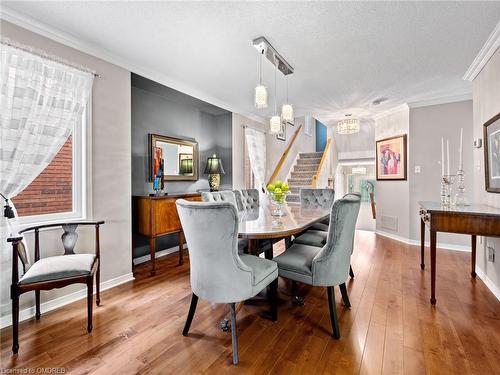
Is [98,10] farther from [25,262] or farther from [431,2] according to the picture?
[431,2]

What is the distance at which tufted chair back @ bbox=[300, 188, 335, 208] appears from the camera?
3.49 metres

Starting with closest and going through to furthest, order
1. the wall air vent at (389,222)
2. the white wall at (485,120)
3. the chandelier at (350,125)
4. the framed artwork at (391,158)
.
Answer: the white wall at (485,120)
the framed artwork at (391,158)
the wall air vent at (389,222)
the chandelier at (350,125)

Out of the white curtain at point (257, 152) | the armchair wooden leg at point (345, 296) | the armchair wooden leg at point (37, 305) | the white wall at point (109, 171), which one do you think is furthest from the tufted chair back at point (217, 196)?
the white curtain at point (257, 152)

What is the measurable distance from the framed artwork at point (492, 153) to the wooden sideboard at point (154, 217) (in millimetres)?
3521

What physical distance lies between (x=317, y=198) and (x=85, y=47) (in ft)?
10.7

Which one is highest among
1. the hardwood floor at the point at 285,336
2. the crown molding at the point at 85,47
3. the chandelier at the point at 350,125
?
the crown molding at the point at 85,47

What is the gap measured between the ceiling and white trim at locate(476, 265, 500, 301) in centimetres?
244

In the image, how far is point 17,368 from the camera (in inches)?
58.7

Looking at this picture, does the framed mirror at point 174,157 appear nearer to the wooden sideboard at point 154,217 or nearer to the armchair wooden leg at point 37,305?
the wooden sideboard at point 154,217

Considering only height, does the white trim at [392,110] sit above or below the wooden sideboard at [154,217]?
above

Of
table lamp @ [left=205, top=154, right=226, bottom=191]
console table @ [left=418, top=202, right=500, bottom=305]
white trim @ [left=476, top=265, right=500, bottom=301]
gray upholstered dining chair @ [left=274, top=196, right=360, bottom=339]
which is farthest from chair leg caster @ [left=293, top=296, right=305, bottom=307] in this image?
table lamp @ [left=205, top=154, right=226, bottom=191]

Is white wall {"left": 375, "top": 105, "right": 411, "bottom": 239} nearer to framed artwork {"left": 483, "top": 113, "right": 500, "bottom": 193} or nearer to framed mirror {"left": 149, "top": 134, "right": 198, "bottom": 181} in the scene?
framed artwork {"left": 483, "top": 113, "right": 500, "bottom": 193}

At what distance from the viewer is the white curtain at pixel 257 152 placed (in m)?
5.05

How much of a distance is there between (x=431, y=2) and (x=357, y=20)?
1.71 ft
